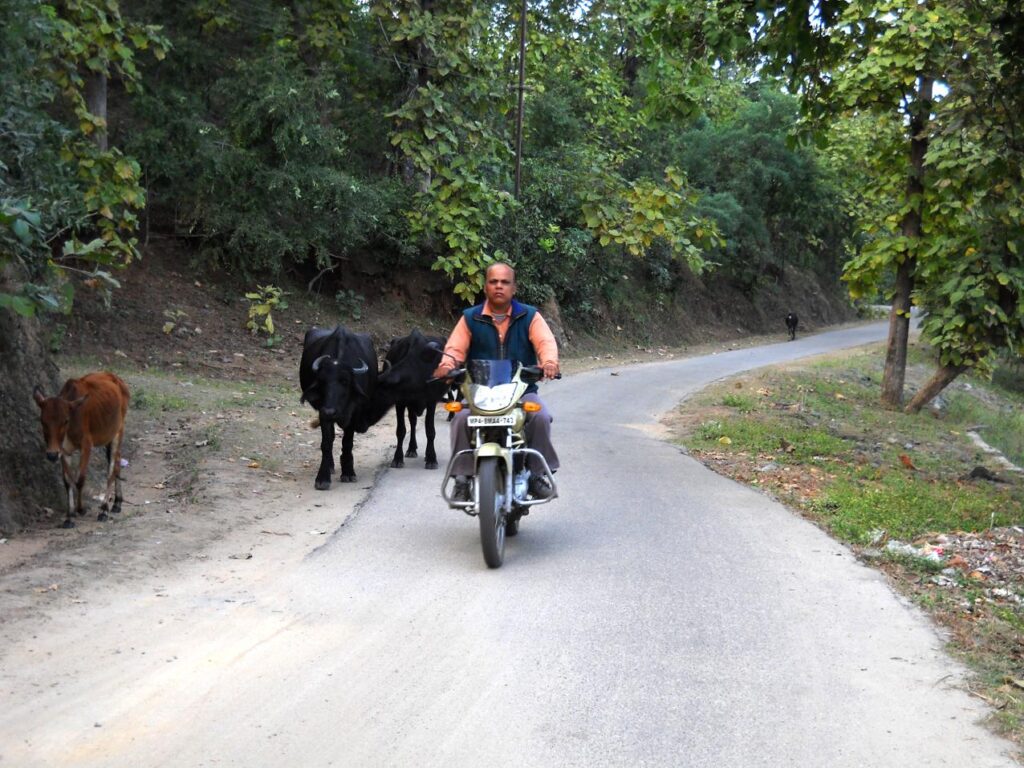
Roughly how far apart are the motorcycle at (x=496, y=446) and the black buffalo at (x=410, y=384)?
3.75 meters

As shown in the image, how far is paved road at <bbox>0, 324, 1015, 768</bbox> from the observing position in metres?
4.53

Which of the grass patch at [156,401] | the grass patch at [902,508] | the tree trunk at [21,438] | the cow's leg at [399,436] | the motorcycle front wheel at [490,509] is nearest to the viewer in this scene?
the motorcycle front wheel at [490,509]

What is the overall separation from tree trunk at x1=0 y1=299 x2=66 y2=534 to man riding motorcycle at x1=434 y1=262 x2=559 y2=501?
3799mm

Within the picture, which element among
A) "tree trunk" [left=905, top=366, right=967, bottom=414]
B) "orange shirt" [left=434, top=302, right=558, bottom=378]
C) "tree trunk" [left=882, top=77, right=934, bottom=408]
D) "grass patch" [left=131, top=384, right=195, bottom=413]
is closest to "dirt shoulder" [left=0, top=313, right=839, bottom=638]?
"grass patch" [left=131, top=384, right=195, bottom=413]

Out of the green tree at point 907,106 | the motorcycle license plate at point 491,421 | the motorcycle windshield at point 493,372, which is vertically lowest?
the motorcycle license plate at point 491,421

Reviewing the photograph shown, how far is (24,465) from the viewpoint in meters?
9.10

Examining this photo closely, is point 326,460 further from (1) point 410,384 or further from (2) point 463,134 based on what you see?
(2) point 463,134

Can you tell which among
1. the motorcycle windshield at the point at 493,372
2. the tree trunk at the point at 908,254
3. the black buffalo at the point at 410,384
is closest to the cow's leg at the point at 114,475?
the black buffalo at the point at 410,384

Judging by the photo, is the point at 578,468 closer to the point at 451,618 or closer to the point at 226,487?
the point at 226,487

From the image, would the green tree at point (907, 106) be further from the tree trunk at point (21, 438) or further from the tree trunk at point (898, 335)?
the tree trunk at point (21, 438)

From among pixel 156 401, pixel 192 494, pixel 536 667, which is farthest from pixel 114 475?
pixel 156 401

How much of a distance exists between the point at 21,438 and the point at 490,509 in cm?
445

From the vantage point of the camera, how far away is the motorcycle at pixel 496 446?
7.26m

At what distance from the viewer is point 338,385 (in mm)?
10414
